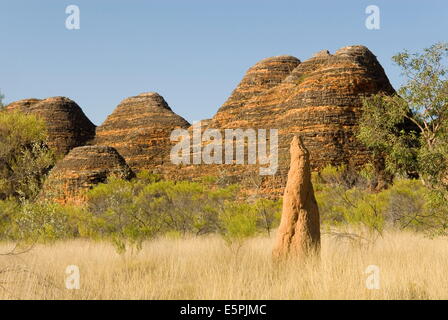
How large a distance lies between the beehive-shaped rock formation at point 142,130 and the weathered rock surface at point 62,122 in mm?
2147

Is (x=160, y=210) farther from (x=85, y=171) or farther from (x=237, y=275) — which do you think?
(x=237, y=275)

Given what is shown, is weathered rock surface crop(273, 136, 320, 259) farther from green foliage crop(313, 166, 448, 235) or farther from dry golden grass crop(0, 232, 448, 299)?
green foliage crop(313, 166, 448, 235)

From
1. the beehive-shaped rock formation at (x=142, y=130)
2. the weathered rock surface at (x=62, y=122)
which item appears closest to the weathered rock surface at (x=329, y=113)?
the beehive-shaped rock formation at (x=142, y=130)

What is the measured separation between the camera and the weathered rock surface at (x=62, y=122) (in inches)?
1896

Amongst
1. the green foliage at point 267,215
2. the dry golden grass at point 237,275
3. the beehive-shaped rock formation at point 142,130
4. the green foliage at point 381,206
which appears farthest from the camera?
the beehive-shaped rock formation at point 142,130

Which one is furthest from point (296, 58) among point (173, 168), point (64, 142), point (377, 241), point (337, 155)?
point (377, 241)

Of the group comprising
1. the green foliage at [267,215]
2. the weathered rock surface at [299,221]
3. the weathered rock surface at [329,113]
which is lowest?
the green foliage at [267,215]

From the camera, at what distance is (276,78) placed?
41.7 m

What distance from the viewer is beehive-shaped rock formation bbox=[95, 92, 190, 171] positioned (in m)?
46.2

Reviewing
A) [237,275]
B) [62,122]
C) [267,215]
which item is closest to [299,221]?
[237,275]

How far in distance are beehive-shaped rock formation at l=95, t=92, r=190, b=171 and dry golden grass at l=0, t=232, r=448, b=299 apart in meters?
31.7

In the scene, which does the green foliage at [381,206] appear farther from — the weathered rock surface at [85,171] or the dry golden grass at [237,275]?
the weathered rock surface at [85,171]

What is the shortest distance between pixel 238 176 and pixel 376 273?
24321mm

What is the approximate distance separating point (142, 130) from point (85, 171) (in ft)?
63.3
